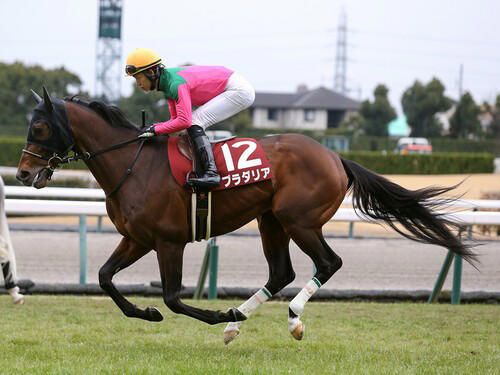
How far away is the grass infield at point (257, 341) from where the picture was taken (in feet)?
14.1

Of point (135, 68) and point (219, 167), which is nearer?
point (135, 68)

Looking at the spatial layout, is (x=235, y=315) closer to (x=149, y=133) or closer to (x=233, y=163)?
(x=233, y=163)

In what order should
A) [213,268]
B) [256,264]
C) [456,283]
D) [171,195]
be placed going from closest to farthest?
[171,195] → [213,268] → [456,283] → [256,264]

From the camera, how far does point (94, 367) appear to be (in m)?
4.20

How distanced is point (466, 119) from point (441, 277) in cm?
4206

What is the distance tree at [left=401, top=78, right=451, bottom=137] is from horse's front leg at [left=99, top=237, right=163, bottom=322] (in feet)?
146

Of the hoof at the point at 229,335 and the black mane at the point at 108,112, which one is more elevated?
the black mane at the point at 108,112

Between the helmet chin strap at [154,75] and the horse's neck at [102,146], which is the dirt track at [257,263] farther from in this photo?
the helmet chin strap at [154,75]

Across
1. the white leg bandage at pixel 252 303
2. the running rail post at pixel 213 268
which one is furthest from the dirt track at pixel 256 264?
the white leg bandage at pixel 252 303

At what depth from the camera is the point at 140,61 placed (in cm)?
477

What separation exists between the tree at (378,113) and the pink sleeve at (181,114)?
151 ft

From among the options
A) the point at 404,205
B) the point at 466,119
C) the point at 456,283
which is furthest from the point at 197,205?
the point at 466,119

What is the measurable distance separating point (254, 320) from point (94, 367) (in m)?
2.17

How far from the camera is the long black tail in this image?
5.46 meters
